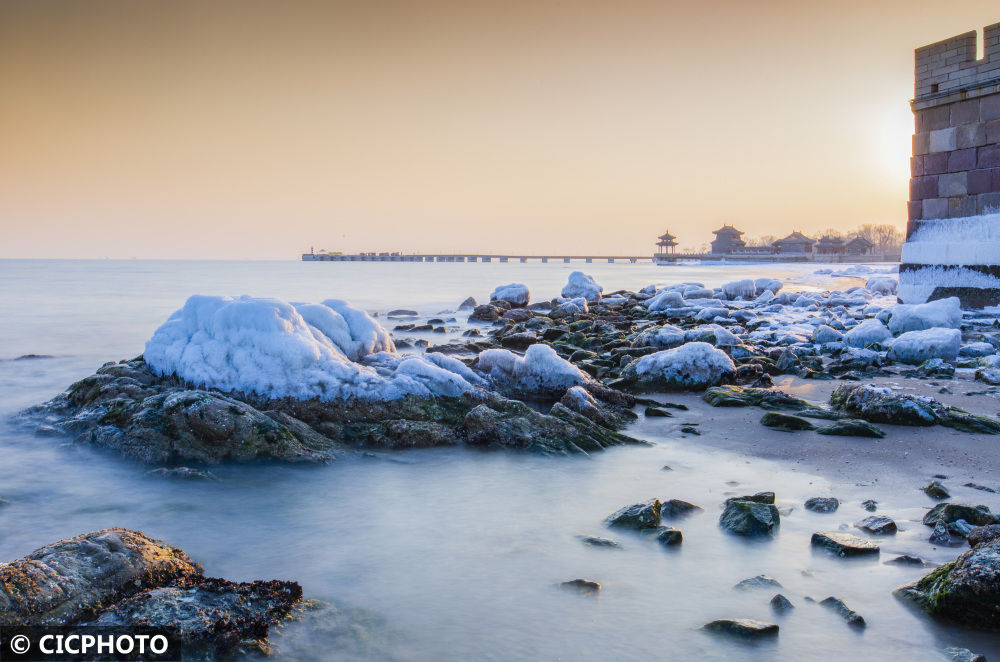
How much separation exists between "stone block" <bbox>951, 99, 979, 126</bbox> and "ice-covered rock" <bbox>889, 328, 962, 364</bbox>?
15.6 ft

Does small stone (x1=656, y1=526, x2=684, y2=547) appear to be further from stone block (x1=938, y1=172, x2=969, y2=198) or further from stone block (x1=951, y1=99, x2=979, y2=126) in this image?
stone block (x1=951, y1=99, x2=979, y2=126)

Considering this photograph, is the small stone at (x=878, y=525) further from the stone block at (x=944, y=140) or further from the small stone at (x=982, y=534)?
the stone block at (x=944, y=140)

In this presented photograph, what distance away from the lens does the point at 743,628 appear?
2578 millimetres

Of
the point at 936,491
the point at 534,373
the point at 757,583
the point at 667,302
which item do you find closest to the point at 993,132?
the point at 667,302

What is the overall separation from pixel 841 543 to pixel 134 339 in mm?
12950

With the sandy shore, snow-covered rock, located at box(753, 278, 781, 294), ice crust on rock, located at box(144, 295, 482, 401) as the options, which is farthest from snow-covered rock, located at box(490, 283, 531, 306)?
the sandy shore

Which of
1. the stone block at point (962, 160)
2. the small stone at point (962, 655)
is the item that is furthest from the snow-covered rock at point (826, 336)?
the small stone at point (962, 655)

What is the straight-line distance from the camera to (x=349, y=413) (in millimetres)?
5473

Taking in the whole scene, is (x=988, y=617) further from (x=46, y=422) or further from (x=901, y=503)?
(x=46, y=422)

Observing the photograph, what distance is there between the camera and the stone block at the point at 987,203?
10797 millimetres

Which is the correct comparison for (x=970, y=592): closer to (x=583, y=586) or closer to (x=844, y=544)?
(x=844, y=544)

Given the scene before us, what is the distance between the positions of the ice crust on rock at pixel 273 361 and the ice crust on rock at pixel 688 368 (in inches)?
79.6

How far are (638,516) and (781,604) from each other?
962 millimetres

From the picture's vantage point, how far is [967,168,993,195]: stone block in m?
10.9
